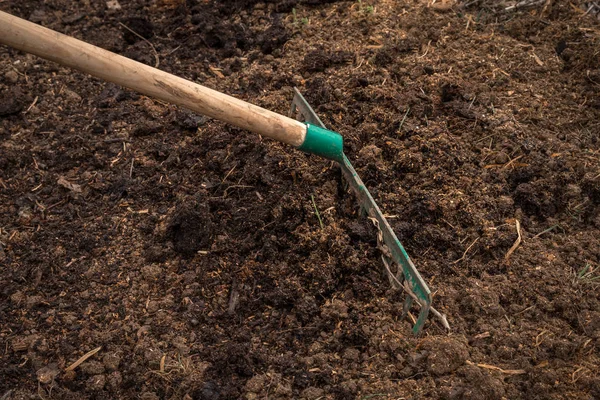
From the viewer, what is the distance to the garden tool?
7.71ft

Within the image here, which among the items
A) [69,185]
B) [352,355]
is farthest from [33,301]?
[352,355]

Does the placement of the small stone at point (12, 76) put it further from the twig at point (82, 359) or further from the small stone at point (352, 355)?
the small stone at point (352, 355)

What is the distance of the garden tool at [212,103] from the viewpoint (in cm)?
235

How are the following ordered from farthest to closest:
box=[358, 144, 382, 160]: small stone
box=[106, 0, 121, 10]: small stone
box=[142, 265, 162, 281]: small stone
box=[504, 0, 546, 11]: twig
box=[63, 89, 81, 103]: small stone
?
box=[106, 0, 121, 10]: small stone, box=[504, 0, 546, 11]: twig, box=[63, 89, 81, 103]: small stone, box=[358, 144, 382, 160]: small stone, box=[142, 265, 162, 281]: small stone

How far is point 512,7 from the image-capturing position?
3.64 metres

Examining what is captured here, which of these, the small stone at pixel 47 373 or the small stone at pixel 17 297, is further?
the small stone at pixel 17 297

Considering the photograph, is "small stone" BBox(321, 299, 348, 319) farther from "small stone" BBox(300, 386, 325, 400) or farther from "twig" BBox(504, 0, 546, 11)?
"twig" BBox(504, 0, 546, 11)

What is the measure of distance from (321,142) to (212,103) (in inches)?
19.0

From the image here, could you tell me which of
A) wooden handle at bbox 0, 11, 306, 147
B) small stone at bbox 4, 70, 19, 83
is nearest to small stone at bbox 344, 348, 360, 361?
wooden handle at bbox 0, 11, 306, 147

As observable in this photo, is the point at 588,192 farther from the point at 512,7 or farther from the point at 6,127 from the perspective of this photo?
the point at 6,127

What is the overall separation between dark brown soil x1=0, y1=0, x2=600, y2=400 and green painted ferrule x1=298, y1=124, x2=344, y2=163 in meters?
0.21

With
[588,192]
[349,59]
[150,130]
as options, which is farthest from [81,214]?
[588,192]

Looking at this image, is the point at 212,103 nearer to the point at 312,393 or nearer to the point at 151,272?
the point at 151,272

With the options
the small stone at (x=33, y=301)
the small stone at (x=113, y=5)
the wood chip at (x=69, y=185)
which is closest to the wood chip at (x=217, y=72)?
the small stone at (x=113, y=5)
